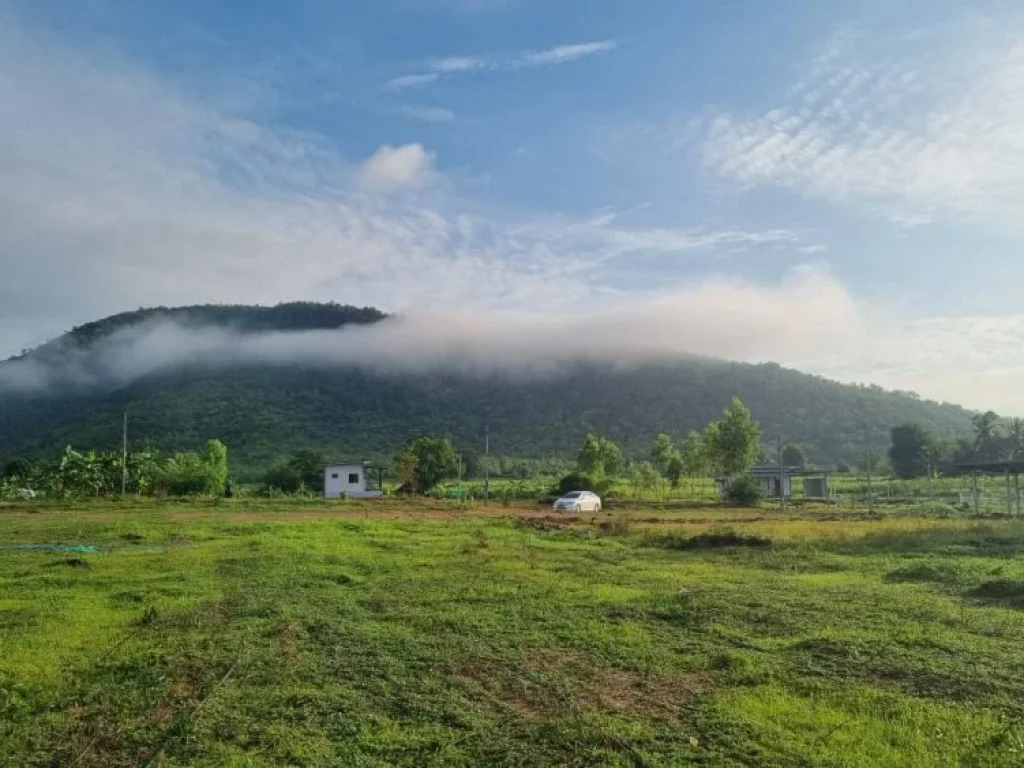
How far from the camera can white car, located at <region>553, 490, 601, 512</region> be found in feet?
145

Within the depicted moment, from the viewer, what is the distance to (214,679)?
9.16m

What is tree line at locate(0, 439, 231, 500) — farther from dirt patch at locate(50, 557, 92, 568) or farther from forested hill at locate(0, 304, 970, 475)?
forested hill at locate(0, 304, 970, 475)

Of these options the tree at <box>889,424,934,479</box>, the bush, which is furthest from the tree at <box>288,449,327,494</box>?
the tree at <box>889,424,934,479</box>

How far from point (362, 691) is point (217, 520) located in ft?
85.4

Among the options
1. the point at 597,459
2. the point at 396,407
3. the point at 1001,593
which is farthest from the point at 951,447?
the point at 1001,593

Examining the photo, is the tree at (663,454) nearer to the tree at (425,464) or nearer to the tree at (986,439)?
the tree at (425,464)

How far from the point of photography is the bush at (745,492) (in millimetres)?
52750

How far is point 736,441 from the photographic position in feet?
196

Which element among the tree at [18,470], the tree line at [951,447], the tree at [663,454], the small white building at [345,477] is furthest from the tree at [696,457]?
A: the tree at [18,470]

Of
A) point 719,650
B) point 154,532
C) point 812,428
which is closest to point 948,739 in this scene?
point 719,650

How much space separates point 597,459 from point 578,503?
1995 cm

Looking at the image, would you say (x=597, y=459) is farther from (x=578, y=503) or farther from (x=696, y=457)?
(x=578, y=503)

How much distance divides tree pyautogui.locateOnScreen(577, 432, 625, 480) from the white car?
15.6 m

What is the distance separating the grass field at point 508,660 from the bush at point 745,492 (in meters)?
31.2
